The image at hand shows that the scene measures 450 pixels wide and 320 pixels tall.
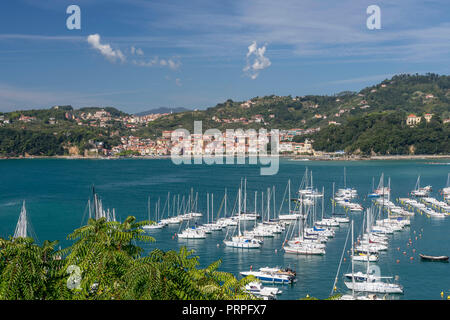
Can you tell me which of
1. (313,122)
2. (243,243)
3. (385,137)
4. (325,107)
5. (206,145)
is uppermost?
(325,107)

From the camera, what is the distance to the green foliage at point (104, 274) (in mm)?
3488

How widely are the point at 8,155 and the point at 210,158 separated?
152ft

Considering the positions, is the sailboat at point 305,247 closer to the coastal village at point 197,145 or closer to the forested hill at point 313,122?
the forested hill at point 313,122

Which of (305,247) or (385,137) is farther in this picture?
(385,137)

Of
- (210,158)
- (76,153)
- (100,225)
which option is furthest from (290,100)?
(100,225)

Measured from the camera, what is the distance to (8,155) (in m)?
99.9

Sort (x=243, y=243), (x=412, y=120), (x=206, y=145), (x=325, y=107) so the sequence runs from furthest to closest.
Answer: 1. (x=325, y=107)
2. (x=206, y=145)
3. (x=412, y=120)
4. (x=243, y=243)

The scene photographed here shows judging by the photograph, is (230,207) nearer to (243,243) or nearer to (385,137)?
(243,243)

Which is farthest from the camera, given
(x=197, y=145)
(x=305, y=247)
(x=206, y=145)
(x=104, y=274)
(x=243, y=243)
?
(x=197, y=145)

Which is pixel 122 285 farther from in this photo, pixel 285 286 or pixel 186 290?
pixel 285 286

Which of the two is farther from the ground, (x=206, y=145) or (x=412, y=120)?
(x=412, y=120)

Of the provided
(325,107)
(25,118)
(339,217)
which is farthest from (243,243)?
(325,107)

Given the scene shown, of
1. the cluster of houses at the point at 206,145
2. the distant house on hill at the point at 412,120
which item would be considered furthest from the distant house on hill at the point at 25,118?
the distant house on hill at the point at 412,120

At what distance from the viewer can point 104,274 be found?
410 cm
